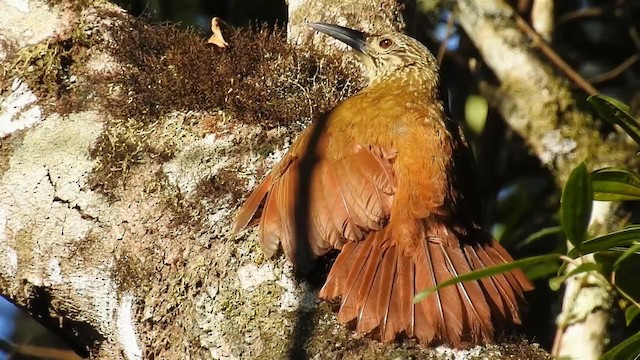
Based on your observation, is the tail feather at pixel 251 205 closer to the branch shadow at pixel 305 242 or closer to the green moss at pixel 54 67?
the branch shadow at pixel 305 242

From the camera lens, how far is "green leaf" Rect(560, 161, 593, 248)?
1.86 meters

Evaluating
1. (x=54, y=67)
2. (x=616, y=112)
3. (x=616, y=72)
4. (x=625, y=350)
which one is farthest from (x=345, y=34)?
(x=616, y=72)

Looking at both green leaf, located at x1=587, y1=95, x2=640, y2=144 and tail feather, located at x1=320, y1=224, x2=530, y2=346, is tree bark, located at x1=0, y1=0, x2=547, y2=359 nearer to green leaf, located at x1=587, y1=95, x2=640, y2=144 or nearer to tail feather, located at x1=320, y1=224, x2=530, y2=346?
tail feather, located at x1=320, y1=224, x2=530, y2=346

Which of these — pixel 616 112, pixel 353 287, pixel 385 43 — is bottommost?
pixel 353 287

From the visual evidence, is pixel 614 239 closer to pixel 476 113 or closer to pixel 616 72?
pixel 476 113

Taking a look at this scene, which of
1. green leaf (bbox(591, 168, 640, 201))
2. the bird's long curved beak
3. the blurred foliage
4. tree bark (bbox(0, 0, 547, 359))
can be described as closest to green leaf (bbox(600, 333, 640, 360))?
the blurred foliage

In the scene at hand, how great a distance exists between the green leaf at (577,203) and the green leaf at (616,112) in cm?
35

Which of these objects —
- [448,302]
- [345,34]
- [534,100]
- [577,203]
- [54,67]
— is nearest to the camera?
[577,203]

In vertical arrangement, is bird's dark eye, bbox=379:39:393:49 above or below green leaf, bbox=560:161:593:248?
above

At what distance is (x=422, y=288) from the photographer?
85.0 inches

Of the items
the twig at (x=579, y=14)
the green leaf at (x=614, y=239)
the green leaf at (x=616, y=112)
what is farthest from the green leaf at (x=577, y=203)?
the twig at (x=579, y=14)

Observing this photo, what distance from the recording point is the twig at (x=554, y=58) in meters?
3.43

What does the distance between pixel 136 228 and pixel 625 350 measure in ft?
3.40

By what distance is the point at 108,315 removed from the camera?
6.86 ft
